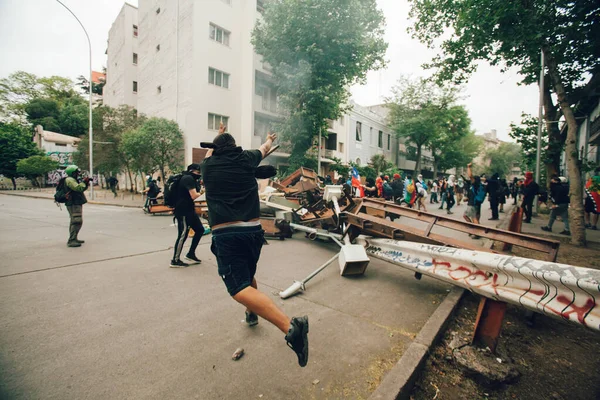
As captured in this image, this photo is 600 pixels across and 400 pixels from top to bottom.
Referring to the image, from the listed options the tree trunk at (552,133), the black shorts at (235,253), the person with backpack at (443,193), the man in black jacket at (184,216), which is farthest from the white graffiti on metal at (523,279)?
the tree trunk at (552,133)

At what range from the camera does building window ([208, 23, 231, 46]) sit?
64.7ft

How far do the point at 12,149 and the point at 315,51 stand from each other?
108 ft

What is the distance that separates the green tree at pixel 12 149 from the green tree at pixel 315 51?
28.7m

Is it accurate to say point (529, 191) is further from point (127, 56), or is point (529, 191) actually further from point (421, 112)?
point (127, 56)

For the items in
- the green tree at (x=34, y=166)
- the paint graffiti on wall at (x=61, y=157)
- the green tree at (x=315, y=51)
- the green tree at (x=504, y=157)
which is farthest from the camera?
the green tree at (x=504, y=157)

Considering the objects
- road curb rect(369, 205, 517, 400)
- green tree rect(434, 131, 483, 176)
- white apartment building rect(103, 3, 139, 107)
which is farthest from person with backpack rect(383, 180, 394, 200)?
green tree rect(434, 131, 483, 176)

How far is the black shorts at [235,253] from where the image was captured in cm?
242

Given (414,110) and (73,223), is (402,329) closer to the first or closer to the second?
(73,223)

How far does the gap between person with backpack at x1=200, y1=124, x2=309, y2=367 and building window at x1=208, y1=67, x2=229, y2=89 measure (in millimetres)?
19691

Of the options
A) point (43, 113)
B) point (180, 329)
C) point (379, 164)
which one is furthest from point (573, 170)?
point (43, 113)

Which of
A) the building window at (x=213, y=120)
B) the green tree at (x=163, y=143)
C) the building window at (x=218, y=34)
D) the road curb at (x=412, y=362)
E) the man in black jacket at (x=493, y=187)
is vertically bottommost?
the road curb at (x=412, y=362)

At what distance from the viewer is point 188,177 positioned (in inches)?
180

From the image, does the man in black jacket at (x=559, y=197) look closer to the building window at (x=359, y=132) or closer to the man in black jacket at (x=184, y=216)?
the man in black jacket at (x=184, y=216)

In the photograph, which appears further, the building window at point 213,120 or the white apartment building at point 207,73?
the building window at point 213,120
